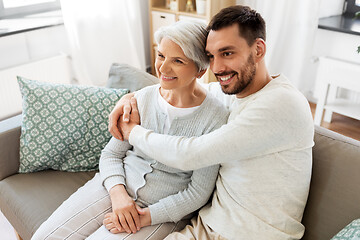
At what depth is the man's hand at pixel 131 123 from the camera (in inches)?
51.6

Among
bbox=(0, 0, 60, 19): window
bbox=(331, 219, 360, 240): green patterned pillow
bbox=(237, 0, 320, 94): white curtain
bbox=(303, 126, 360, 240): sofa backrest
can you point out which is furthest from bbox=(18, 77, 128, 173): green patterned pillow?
bbox=(237, 0, 320, 94): white curtain

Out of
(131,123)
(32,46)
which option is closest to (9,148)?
(131,123)

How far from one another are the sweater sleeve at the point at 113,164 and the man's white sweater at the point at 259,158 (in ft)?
0.78

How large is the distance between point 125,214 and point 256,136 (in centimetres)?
55

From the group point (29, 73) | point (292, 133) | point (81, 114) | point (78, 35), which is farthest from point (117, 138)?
point (78, 35)

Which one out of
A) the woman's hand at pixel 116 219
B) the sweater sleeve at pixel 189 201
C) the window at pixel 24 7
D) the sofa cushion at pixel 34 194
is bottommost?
the sofa cushion at pixel 34 194

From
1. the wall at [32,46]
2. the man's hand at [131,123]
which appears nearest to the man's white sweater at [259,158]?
the man's hand at [131,123]

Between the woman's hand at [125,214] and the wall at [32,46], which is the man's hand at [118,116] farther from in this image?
the wall at [32,46]

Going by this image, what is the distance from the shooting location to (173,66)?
124 centimetres

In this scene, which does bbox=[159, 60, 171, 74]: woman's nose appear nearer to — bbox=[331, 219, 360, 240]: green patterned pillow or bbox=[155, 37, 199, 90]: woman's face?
bbox=[155, 37, 199, 90]: woman's face

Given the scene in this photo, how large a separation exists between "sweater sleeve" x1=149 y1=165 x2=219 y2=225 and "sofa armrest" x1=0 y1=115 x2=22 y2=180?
2.60ft

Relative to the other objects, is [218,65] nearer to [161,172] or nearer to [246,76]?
[246,76]

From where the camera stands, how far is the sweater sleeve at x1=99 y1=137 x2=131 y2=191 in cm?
137

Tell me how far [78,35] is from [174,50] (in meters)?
2.08
